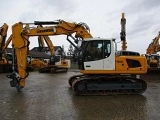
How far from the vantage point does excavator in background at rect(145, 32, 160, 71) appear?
27972 mm

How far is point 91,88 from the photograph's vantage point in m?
12.9

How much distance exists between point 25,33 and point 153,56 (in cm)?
1825

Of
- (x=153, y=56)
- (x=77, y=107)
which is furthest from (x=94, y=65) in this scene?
(x=153, y=56)

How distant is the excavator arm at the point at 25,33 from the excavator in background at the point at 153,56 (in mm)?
14015

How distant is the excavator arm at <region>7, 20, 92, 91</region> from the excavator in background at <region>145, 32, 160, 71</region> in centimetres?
1402

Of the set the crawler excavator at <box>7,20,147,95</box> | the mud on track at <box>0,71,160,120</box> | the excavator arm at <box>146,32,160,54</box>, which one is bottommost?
the mud on track at <box>0,71,160,120</box>

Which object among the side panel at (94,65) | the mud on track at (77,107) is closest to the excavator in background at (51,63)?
the side panel at (94,65)

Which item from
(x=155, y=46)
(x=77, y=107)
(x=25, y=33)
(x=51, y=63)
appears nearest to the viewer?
(x=77, y=107)

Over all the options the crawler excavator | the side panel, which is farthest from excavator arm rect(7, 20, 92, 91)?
the side panel

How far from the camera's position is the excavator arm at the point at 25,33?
1399 centimetres

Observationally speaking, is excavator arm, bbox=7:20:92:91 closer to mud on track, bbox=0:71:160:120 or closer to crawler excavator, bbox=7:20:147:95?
crawler excavator, bbox=7:20:147:95

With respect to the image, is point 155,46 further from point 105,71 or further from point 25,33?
point 25,33

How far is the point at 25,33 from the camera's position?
14.2m

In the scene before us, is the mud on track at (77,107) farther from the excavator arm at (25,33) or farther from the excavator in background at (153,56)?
the excavator in background at (153,56)
